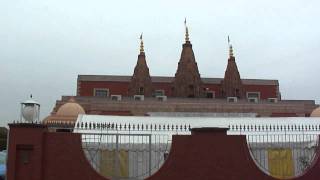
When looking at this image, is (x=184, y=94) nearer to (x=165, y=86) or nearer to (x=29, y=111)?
(x=165, y=86)

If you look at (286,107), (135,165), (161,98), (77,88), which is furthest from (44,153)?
(77,88)

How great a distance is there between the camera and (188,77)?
39750 mm

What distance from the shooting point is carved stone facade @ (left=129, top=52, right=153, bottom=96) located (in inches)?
1597

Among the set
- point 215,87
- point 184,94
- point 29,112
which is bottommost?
point 29,112

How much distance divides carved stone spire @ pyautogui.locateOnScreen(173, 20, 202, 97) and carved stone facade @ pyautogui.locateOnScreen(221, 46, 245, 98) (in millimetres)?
4064

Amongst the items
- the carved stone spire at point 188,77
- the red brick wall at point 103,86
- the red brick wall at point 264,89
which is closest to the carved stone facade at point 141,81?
the carved stone spire at point 188,77

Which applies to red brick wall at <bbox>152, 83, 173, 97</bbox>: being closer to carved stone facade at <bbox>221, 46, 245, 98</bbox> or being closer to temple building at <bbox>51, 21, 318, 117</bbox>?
temple building at <bbox>51, 21, 318, 117</bbox>

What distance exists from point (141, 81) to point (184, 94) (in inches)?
150

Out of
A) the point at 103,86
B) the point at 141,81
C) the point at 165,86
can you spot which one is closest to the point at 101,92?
the point at 103,86

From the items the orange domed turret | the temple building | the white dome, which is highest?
the temple building

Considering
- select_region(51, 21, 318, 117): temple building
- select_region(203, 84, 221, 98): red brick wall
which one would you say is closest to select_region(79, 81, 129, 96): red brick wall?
select_region(51, 21, 318, 117): temple building

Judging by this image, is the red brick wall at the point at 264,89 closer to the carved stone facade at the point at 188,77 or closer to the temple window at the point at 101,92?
the carved stone facade at the point at 188,77

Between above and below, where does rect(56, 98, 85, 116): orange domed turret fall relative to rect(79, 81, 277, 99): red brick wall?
below

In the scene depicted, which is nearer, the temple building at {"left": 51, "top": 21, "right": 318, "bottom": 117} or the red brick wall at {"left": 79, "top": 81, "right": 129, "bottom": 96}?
the temple building at {"left": 51, "top": 21, "right": 318, "bottom": 117}
